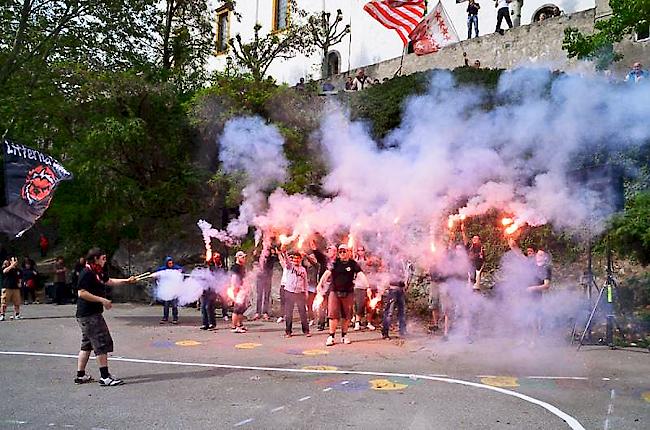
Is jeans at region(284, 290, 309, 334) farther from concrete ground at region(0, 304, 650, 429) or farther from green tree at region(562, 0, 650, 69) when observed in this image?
green tree at region(562, 0, 650, 69)

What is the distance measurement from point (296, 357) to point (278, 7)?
25864mm

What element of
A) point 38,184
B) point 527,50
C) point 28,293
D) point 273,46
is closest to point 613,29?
point 527,50

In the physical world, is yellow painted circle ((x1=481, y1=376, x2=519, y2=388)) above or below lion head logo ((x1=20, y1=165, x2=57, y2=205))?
below

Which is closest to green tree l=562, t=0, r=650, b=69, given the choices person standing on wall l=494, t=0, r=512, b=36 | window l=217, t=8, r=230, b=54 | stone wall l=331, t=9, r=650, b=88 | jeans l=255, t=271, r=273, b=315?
stone wall l=331, t=9, r=650, b=88

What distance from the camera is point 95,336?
7047 mm

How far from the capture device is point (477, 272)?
10.5m

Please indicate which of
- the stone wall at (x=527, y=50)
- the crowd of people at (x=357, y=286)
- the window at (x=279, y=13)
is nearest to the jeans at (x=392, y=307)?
the crowd of people at (x=357, y=286)

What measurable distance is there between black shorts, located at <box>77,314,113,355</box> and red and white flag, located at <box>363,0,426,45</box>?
40.7ft

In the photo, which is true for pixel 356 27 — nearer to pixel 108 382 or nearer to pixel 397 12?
pixel 397 12

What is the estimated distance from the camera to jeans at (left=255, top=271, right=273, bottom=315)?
13211 mm

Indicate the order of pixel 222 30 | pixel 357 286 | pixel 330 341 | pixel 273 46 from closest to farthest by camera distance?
pixel 330 341
pixel 357 286
pixel 273 46
pixel 222 30

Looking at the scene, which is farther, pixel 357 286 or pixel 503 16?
pixel 503 16

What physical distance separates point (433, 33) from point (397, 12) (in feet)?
9.43

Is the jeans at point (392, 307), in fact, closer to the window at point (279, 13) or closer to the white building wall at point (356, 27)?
the white building wall at point (356, 27)
